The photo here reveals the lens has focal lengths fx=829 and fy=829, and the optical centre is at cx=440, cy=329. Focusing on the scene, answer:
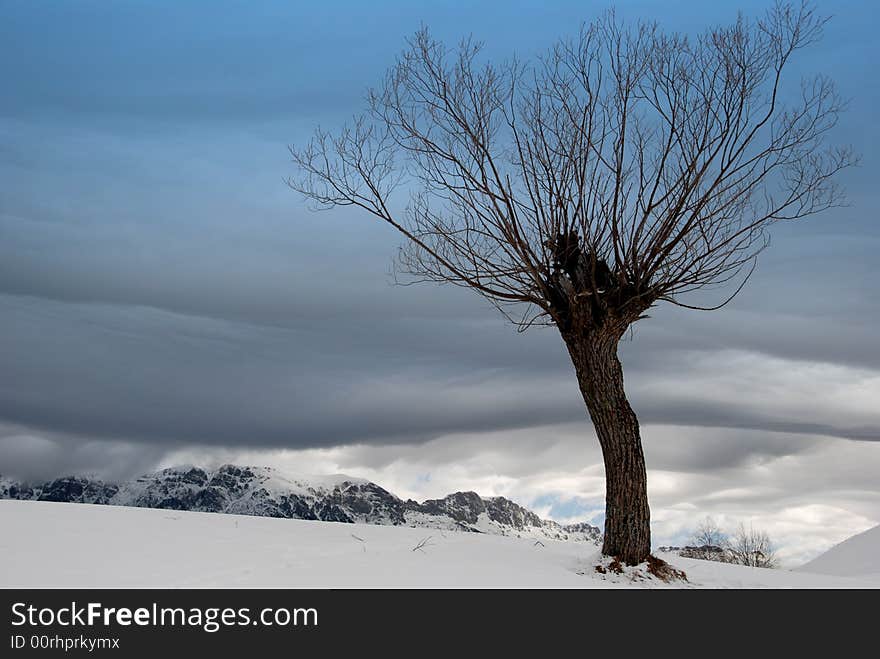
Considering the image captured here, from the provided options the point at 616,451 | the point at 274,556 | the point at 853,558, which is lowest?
the point at 853,558

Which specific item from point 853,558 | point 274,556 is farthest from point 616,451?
point 853,558

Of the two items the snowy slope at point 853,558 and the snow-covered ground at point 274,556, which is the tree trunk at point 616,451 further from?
the snowy slope at point 853,558

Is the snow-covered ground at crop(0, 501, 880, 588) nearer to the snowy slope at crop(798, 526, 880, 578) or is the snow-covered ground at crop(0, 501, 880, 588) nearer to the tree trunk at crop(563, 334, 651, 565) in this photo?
the tree trunk at crop(563, 334, 651, 565)

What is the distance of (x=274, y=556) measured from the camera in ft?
28.2

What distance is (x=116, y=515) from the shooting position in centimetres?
1070

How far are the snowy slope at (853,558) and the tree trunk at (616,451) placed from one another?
7.95 m

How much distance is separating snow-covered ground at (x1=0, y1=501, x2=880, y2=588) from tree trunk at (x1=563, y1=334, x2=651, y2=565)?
472 mm

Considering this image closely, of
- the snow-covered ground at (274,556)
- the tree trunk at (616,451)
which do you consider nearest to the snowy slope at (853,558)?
the snow-covered ground at (274,556)

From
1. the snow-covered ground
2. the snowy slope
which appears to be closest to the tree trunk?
the snow-covered ground

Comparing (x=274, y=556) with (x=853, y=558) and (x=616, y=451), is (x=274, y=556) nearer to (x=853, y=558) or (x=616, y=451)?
(x=616, y=451)

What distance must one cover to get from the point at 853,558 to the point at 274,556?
15.0 metres
